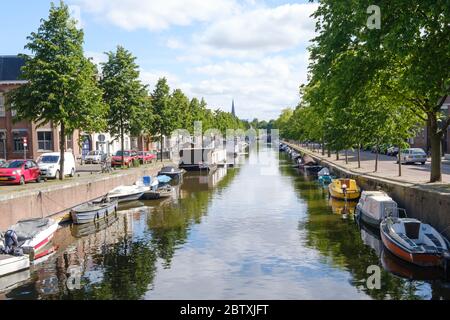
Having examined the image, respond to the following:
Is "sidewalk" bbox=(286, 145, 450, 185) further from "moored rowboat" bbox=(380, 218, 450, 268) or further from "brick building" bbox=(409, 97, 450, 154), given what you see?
"brick building" bbox=(409, 97, 450, 154)

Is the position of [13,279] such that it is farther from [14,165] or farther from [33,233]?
[14,165]

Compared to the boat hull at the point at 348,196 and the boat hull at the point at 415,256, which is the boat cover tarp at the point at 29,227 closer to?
the boat hull at the point at 415,256

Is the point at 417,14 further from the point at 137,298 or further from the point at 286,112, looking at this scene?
the point at 286,112

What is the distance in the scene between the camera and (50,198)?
30.3 m

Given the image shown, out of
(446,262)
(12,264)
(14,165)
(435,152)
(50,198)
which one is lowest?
(446,262)

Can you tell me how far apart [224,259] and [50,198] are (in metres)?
13.3

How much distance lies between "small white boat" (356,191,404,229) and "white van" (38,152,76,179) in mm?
23345

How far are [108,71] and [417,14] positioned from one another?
3786cm

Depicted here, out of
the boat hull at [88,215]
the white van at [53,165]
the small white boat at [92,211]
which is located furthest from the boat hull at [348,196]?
the white van at [53,165]

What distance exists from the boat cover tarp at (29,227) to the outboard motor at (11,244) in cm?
94

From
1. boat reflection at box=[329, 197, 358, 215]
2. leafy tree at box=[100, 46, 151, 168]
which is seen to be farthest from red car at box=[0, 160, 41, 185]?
boat reflection at box=[329, 197, 358, 215]

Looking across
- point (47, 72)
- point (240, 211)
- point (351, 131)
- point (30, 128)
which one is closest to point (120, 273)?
point (240, 211)

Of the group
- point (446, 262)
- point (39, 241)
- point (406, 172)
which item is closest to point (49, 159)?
point (39, 241)

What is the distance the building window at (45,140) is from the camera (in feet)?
215
